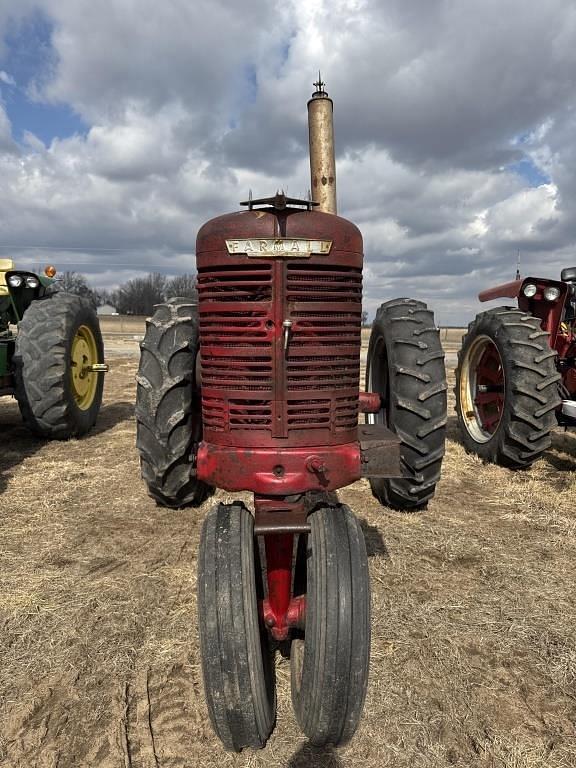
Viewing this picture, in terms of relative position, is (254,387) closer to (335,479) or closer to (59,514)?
(335,479)

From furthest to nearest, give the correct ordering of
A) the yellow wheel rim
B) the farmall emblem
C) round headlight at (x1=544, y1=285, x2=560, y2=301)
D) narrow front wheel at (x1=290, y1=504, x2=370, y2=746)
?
the yellow wheel rim < round headlight at (x1=544, y1=285, x2=560, y2=301) < the farmall emblem < narrow front wheel at (x1=290, y1=504, x2=370, y2=746)

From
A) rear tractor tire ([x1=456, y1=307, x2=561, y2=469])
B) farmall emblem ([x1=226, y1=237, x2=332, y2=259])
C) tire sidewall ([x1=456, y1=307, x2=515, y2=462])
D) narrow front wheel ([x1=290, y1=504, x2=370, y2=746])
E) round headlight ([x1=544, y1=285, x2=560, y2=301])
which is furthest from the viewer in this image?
round headlight ([x1=544, y1=285, x2=560, y2=301])

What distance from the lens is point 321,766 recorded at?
1.95m

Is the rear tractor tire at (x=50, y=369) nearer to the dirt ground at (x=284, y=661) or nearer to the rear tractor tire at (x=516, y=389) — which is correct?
the dirt ground at (x=284, y=661)

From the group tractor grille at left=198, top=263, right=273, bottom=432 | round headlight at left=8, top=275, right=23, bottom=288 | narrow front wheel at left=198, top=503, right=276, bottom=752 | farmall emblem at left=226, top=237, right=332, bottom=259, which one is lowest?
narrow front wheel at left=198, top=503, right=276, bottom=752

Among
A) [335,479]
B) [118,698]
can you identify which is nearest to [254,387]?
[335,479]

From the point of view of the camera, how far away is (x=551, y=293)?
5.52 m

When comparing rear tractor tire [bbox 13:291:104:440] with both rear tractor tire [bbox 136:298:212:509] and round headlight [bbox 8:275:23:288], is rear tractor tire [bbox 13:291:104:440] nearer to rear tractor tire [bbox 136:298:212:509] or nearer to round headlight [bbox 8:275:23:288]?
round headlight [bbox 8:275:23:288]

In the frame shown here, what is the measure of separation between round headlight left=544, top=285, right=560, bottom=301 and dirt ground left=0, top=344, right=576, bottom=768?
6.49 ft

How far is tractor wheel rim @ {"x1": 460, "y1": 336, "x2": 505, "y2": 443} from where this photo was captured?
19.2ft

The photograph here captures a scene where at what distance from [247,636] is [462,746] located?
879 millimetres

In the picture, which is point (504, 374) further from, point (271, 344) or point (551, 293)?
point (271, 344)

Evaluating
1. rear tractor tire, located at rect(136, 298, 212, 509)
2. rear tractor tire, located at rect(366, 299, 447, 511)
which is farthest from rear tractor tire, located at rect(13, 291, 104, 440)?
rear tractor tire, located at rect(366, 299, 447, 511)

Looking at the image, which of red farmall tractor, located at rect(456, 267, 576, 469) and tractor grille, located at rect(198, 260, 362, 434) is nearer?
tractor grille, located at rect(198, 260, 362, 434)
